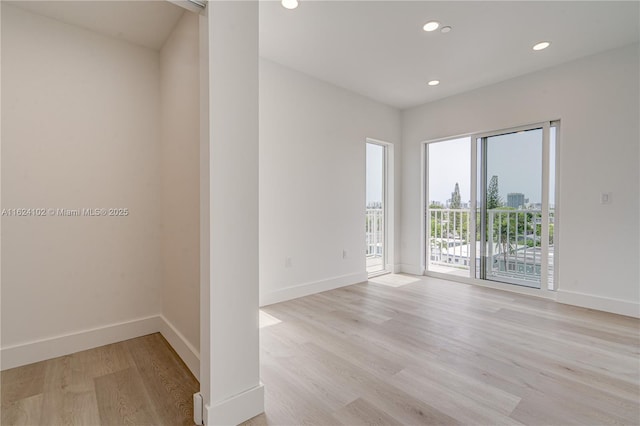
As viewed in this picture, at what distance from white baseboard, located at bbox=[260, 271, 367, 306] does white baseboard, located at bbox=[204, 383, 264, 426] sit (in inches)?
67.9

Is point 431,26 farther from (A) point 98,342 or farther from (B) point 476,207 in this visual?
(A) point 98,342

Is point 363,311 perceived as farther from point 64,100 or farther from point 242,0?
point 64,100

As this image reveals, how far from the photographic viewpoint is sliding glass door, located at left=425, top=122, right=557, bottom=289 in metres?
3.58

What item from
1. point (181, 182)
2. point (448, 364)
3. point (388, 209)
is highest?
point (181, 182)

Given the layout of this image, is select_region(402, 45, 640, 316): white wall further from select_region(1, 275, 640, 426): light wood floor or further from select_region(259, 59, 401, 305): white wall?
select_region(259, 59, 401, 305): white wall

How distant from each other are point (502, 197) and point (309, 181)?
8.49 ft

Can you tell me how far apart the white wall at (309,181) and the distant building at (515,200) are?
1.91 m

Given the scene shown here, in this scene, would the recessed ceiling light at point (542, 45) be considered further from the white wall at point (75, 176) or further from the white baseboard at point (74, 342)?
the white baseboard at point (74, 342)

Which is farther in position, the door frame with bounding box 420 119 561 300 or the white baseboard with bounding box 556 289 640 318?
the door frame with bounding box 420 119 561 300

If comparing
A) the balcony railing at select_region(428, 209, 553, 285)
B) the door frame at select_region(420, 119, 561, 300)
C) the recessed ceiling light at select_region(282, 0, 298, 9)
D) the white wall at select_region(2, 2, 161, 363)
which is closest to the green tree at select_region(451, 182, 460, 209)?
the balcony railing at select_region(428, 209, 553, 285)

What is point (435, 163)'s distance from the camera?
15.7 ft

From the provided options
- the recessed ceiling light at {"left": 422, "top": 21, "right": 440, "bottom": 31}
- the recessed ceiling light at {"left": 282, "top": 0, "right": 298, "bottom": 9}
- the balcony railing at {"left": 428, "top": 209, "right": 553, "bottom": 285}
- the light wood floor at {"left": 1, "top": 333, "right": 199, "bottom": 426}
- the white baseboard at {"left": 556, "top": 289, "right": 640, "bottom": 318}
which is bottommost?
the light wood floor at {"left": 1, "top": 333, "right": 199, "bottom": 426}

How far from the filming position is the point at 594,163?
3170 millimetres

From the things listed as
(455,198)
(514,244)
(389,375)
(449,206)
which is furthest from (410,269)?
(389,375)
